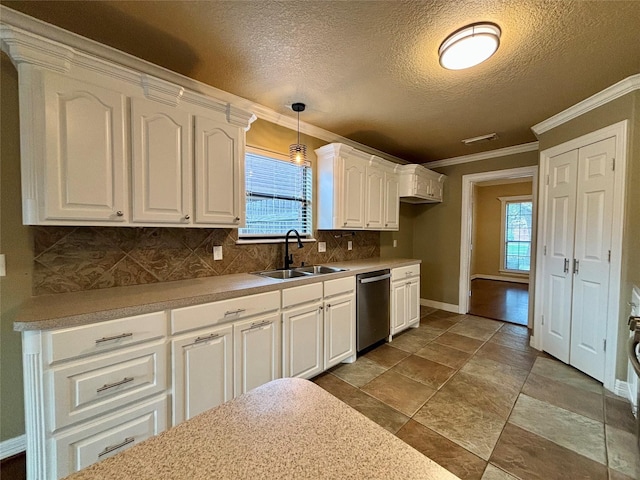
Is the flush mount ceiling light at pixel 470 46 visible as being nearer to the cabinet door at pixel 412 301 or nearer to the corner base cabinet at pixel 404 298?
the corner base cabinet at pixel 404 298

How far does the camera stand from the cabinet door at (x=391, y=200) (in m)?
3.81

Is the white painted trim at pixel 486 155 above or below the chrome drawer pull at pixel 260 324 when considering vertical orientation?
above

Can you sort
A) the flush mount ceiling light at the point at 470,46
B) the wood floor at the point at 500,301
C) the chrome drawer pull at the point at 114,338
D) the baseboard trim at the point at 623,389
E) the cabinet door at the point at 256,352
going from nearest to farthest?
the chrome drawer pull at the point at 114,338 → the flush mount ceiling light at the point at 470,46 → the cabinet door at the point at 256,352 → the baseboard trim at the point at 623,389 → the wood floor at the point at 500,301

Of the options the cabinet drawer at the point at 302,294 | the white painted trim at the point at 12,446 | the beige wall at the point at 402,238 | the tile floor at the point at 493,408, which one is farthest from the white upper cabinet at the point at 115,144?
the beige wall at the point at 402,238

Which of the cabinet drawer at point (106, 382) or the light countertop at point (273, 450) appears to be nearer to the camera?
the light countertop at point (273, 450)

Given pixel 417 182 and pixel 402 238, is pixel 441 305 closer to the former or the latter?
pixel 402 238

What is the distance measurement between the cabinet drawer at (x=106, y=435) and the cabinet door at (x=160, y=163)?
111 cm

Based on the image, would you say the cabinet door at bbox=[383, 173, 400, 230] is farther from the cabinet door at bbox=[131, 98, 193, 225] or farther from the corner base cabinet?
the cabinet door at bbox=[131, 98, 193, 225]

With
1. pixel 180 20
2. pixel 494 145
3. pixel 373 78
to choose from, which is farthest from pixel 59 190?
pixel 494 145

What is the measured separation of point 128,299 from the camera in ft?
5.28

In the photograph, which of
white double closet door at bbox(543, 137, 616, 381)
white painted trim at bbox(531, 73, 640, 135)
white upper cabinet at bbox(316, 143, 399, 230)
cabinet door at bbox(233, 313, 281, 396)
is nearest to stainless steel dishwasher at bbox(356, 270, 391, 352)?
white upper cabinet at bbox(316, 143, 399, 230)

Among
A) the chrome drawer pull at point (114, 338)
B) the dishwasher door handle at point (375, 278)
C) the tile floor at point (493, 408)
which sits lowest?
the tile floor at point (493, 408)

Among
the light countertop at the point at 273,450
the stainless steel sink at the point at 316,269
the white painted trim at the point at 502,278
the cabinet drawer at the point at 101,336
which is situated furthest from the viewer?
the white painted trim at the point at 502,278

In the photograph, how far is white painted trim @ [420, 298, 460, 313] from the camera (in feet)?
15.1
